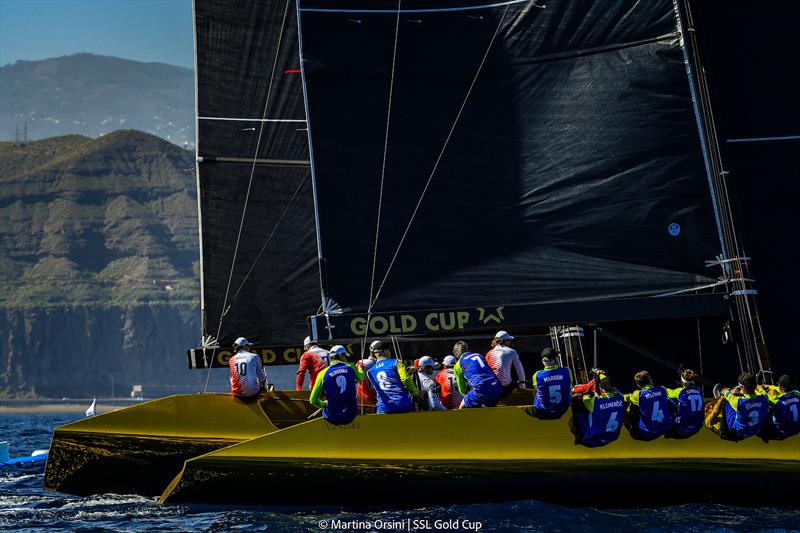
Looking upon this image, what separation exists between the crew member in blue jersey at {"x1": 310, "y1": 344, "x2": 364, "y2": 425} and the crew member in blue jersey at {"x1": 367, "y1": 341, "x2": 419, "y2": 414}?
346 millimetres

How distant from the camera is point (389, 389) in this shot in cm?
1256

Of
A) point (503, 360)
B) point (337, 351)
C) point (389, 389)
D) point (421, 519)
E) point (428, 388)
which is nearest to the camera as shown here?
point (421, 519)

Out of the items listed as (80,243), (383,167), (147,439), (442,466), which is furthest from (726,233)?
(80,243)

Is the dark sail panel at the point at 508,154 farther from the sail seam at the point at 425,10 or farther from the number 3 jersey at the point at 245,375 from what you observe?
the number 3 jersey at the point at 245,375

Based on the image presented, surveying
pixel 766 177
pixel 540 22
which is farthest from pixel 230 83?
pixel 766 177

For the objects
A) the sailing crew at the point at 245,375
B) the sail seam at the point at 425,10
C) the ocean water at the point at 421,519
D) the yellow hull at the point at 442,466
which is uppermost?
the sail seam at the point at 425,10

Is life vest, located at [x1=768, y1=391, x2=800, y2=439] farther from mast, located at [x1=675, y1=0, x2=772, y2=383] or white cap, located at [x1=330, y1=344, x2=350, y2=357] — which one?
white cap, located at [x1=330, y1=344, x2=350, y2=357]

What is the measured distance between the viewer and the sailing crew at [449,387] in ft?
44.7

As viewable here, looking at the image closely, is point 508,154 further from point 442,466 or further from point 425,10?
point 442,466

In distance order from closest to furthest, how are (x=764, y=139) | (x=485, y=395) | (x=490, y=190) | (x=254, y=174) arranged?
(x=485, y=395) → (x=490, y=190) → (x=764, y=139) → (x=254, y=174)

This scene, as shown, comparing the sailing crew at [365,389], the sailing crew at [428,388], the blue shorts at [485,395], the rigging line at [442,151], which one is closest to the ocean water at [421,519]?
the blue shorts at [485,395]

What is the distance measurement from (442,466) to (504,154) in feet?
13.9

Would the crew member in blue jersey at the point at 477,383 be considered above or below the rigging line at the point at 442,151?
below

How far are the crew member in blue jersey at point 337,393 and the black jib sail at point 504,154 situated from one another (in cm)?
145
